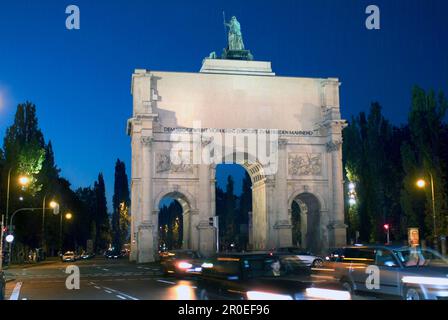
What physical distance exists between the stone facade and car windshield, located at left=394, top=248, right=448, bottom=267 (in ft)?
120

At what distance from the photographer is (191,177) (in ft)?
181

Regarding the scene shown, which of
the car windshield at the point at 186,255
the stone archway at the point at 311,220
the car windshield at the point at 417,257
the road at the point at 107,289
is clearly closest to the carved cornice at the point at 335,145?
the stone archway at the point at 311,220

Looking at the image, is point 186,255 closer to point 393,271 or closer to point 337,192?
point 393,271

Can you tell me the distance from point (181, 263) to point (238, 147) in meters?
25.1

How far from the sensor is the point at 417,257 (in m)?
16.8

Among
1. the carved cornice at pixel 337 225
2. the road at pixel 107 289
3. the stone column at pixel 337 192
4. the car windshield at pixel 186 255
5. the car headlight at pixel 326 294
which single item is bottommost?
the road at pixel 107 289

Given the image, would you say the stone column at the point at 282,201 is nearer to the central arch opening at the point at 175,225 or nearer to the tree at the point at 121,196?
the central arch opening at the point at 175,225

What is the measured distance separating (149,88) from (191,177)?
8.90 metres

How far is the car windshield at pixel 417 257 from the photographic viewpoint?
1648 centimetres

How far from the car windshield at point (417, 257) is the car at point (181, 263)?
14026 mm

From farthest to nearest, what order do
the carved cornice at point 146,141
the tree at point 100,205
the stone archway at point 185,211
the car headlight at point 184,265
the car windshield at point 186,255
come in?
the tree at point 100,205 → the stone archway at point 185,211 → the carved cornice at point 146,141 → the car windshield at point 186,255 → the car headlight at point 184,265

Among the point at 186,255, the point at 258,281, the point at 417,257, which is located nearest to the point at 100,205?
the point at 186,255
